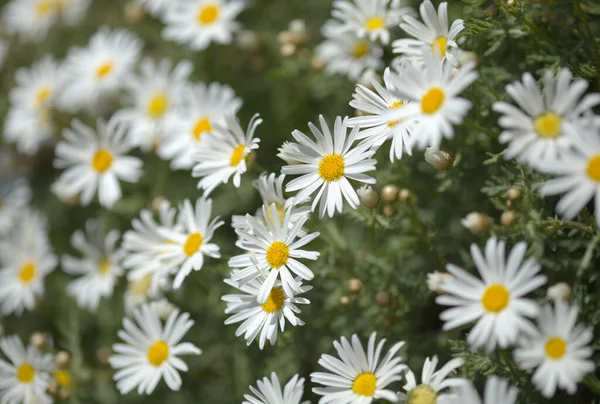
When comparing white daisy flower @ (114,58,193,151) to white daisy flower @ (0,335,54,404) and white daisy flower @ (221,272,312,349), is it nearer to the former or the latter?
white daisy flower @ (0,335,54,404)

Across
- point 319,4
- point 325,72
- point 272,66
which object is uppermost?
point 319,4

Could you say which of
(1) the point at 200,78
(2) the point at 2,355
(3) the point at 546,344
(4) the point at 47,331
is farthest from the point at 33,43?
(3) the point at 546,344

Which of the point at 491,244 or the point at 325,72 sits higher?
the point at 325,72

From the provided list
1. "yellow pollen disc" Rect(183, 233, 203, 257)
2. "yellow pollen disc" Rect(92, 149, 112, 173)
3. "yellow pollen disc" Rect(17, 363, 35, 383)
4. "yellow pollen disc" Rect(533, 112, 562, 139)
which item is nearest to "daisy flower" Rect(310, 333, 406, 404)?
"yellow pollen disc" Rect(183, 233, 203, 257)

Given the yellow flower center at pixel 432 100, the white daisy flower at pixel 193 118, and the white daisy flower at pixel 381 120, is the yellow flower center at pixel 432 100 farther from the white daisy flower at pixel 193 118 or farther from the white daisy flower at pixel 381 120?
the white daisy flower at pixel 193 118

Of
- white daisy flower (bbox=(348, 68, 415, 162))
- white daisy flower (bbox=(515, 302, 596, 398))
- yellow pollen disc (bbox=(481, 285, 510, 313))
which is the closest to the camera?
white daisy flower (bbox=(515, 302, 596, 398))

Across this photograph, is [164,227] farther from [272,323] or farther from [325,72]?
[325,72]

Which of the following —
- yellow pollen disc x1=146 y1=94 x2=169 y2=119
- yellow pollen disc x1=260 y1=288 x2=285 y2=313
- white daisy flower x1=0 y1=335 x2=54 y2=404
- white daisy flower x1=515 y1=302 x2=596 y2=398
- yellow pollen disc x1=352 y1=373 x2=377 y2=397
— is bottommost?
white daisy flower x1=0 y1=335 x2=54 y2=404
